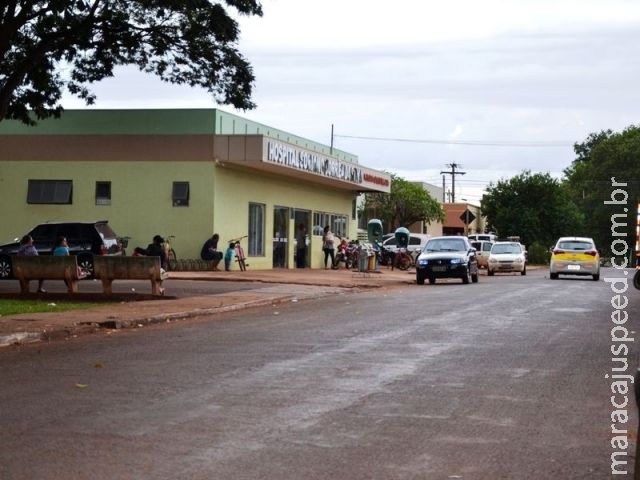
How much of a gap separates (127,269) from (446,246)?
15030 mm

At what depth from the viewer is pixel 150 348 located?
45.3 feet

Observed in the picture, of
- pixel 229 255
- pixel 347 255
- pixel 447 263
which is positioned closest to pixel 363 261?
pixel 229 255

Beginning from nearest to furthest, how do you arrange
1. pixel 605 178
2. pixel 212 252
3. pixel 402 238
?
pixel 212 252
pixel 402 238
pixel 605 178

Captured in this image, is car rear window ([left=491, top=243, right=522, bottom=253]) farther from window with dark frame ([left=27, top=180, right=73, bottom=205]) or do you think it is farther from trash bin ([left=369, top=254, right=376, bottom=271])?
window with dark frame ([left=27, top=180, right=73, bottom=205])

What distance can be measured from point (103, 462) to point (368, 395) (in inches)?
132

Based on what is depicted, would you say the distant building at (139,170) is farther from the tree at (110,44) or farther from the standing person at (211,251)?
the tree at (110,44)

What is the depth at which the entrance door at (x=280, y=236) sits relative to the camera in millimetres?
43750

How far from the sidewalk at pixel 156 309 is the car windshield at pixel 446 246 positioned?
341 cm

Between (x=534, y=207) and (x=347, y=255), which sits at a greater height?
(x=534, y=207)

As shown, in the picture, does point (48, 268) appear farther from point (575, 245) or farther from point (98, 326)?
point (575, 245)

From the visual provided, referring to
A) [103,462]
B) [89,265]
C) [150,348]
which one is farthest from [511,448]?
[89,265]

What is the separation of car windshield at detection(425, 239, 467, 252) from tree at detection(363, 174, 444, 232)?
34634mm

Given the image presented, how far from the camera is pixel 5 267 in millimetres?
31734

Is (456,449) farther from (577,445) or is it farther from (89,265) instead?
(89,265)
